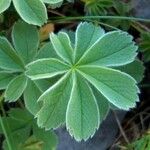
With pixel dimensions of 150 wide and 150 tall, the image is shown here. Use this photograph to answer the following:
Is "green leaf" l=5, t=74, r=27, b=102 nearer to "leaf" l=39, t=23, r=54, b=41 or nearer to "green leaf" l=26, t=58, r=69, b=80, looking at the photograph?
"green leaf" l=26, t=58, r=69, b=80

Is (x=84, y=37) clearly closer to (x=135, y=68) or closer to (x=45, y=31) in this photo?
(x=135, y=68)

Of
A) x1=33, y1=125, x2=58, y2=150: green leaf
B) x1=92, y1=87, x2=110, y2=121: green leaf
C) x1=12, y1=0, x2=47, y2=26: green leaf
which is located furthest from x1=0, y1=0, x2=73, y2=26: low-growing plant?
x1=33, y1=125, x2=58, y2=150: green leaf

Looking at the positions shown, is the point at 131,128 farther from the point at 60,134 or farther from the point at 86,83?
the point at 86,83

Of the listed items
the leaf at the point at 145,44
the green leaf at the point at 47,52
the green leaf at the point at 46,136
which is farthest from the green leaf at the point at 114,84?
the leaf at the point at 145,44

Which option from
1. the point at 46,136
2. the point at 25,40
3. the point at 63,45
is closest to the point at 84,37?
the point at 63,45

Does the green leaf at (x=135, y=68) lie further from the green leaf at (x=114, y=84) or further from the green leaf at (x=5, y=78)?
the green leaf at (x=5, y=78)

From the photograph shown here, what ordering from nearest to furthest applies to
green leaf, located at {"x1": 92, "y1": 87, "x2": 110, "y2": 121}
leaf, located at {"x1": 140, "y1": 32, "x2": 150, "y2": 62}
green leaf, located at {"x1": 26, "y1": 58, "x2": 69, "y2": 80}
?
1. green leaf, located at {"x1": 26, "y1": 58, "x2": 69, "y2": 80}
2. green leaf, located at {"x1": 92, "y1": 87, "x2": 110, "y2": 121}
3. leaf, located at {"x1": 140, "y1": 32, "x2": 150, "y2": 62}

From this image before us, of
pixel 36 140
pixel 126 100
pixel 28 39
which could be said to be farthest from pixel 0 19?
pixel 126 100
